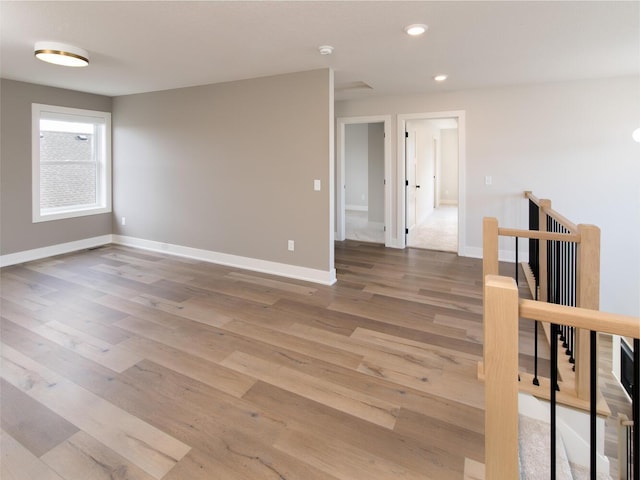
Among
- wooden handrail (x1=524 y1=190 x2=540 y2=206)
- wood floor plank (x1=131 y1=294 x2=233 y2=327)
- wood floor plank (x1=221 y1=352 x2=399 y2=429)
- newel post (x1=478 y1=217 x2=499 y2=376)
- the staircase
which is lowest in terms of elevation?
the staircase

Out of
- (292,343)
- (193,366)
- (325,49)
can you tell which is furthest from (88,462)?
(325,49)

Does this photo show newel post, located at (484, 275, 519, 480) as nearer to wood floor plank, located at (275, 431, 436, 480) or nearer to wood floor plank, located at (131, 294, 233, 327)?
wood floor plank, located at (275, 431, 436, 480)

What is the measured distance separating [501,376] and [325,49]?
3.17 meters

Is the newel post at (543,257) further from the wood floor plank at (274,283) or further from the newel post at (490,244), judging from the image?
the wood floor plank at (274,283)

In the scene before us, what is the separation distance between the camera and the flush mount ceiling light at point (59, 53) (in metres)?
3.27

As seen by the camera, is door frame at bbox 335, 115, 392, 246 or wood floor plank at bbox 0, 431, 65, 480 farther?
door frame at bbox 335, 115, 392, 246

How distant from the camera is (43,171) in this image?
17.2ft

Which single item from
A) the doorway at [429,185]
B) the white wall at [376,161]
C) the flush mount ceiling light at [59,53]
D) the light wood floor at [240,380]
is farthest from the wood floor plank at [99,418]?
the white wall at [376,161]

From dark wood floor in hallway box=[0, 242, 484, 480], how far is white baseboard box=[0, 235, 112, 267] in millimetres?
910

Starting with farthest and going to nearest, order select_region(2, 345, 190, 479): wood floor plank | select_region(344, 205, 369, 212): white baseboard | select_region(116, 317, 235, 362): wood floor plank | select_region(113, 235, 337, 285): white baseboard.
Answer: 1. select_region(344, 205, 369, 212): white baseboard
2. select_region(113, 235, 337, 285): white baseboard
3. select_region(116, 317, 235, 362): wood floor plank
4. select_region(2, 345, 190, 479): wood floor plank

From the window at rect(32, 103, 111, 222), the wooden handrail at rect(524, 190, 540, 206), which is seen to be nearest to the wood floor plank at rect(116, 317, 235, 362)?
the wooden handrail at rect(524, 190, 540, 206)

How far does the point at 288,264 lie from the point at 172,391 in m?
2.45

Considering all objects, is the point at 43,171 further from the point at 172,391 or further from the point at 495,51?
the point at 495,51

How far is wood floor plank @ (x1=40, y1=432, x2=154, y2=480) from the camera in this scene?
1587 millimetres
